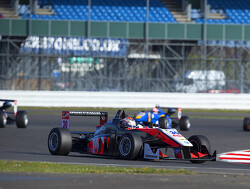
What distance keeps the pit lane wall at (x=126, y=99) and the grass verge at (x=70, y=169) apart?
66.2 feet

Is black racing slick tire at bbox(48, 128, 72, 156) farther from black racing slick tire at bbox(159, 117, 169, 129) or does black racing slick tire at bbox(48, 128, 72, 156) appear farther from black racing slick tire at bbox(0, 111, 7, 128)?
black racing slick tire at bbox(0, 111, 7, 128)

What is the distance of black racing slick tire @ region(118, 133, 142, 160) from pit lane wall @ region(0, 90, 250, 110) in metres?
18.6

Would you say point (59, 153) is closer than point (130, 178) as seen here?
No

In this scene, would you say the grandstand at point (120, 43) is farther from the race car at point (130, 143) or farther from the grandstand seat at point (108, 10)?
the race car at point (130, 143)

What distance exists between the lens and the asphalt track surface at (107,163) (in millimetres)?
8148

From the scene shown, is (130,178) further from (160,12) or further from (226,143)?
(160,12)

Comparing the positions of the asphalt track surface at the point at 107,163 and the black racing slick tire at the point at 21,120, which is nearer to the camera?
the asphalt track surface at the point at 107,163

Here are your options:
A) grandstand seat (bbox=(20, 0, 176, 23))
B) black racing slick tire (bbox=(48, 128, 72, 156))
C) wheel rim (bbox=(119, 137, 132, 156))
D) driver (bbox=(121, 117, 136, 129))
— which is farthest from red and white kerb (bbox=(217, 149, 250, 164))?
grandstand seat (bbox=(20, 0, 176, 23))

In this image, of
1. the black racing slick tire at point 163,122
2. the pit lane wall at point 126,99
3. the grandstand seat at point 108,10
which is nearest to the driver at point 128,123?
the black racing slick tire at point 163,122

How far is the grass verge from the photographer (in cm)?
934

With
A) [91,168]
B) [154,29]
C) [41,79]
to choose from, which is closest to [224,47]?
[154,29]

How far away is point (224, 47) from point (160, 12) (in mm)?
5285

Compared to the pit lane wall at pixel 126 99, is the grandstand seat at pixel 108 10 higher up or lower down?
higher up

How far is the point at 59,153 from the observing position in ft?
40.4
